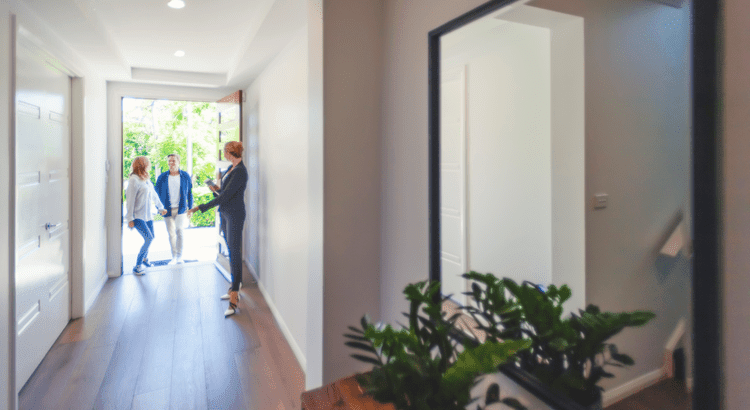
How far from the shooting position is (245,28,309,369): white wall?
109 inches

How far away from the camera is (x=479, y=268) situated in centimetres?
124

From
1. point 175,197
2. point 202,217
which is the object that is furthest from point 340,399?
point 202,217

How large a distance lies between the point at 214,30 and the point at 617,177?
10.6 ft

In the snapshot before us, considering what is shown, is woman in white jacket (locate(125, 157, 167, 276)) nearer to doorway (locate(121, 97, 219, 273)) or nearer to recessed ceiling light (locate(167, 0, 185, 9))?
recessed ceiling light (locate(167, 0, 185, 9))

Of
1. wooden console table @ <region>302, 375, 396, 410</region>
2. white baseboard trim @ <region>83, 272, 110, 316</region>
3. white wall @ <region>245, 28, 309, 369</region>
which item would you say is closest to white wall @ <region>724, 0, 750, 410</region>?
wooden console table @ <region>302, 375, 396, 410</region>

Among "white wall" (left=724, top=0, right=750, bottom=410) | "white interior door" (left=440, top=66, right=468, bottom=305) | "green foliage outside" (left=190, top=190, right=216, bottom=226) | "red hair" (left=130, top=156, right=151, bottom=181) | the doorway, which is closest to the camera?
"white wall" (left=724, top=0, right=750, bottom=410)

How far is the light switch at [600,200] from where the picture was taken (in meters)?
0.82

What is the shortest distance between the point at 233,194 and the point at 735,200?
3.68m

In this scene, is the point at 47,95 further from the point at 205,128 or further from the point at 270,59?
the point at 205,128

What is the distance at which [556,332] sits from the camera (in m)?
0.94

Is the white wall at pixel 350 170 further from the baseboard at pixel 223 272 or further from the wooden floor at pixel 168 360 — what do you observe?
the baseboard at pixel 223 272

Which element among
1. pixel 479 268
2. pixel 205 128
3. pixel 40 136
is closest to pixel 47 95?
pixel 40 136

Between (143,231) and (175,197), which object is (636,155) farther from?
(175,197)

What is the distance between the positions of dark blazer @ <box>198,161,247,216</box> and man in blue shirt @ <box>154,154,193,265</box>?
1773 mm
